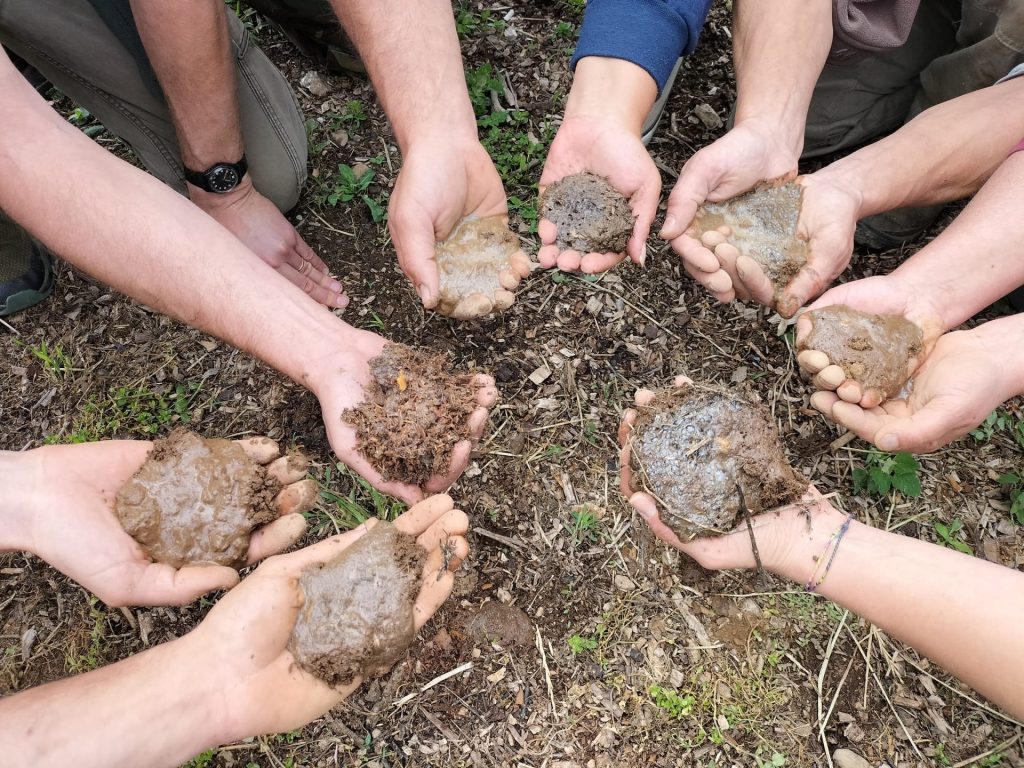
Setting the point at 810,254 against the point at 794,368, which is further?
the point at 794,368

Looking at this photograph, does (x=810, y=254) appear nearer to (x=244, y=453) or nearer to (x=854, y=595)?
(x=854, y=595)

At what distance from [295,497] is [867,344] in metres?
2.02

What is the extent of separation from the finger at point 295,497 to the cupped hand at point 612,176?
3.97 feet

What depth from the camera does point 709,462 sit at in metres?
2.27

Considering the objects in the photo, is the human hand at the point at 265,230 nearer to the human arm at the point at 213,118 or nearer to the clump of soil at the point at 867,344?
the human arm at the point at 213,118

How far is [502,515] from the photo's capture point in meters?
2.83

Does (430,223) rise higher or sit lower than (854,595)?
higher

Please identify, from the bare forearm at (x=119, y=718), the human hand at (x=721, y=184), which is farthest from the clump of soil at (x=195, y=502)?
the human hand at (x=721, y=184)

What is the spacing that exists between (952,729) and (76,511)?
314cm

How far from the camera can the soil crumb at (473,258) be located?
2662 mm

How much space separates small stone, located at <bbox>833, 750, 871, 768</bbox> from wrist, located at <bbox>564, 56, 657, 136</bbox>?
2485 mm

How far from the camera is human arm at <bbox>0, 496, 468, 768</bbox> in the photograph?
1.79m

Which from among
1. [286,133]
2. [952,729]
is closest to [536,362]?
[286,133]

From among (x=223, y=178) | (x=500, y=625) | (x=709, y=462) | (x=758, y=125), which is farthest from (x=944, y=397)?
(x=223, y=178)
